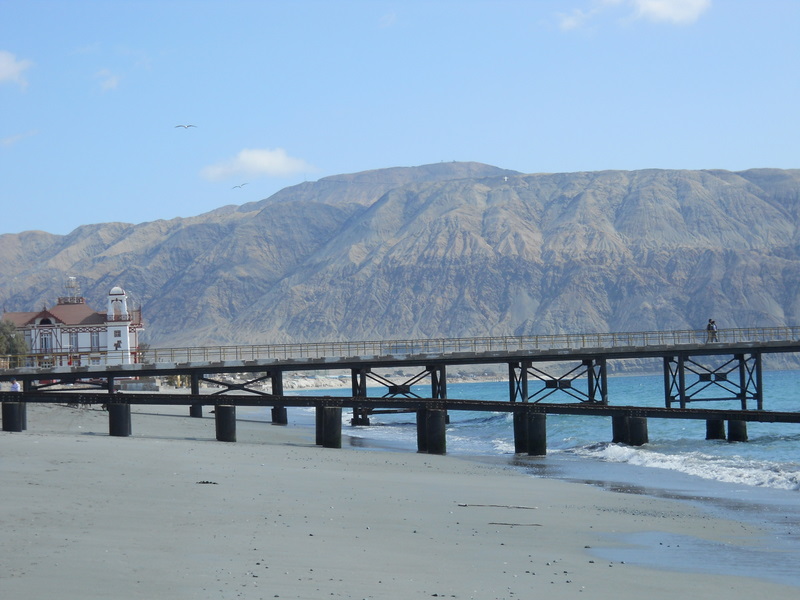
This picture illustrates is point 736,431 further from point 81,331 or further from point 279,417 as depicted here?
point 81,331

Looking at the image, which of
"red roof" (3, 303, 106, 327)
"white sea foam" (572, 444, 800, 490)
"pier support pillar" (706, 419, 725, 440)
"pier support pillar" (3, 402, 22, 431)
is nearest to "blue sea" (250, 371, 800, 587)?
"white sea foam" (572, 444, 800, 490)

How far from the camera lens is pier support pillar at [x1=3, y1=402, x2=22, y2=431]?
1196 inches

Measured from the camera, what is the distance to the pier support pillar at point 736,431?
127 ft

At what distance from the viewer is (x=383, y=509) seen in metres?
15.9

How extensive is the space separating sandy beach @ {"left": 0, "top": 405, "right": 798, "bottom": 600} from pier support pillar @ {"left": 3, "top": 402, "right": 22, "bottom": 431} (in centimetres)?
922

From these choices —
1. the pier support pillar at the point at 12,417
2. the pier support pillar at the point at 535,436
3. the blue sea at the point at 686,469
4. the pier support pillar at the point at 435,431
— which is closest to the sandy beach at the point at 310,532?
the blue sea at the point at 686,469

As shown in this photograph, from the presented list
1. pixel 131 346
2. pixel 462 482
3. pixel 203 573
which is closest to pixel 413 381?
pixel 462 482

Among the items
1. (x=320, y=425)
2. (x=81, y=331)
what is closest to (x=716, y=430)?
(x=320, y=425)

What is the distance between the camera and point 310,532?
1306 centimetres

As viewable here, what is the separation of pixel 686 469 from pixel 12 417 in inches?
782

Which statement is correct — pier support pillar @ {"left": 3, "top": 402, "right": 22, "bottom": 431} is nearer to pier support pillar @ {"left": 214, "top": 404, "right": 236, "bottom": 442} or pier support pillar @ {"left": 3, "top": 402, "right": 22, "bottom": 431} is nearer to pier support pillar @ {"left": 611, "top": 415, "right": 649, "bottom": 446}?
pier support pillar @ {"left": 214, "top": 404, "right": 236, "bottom": 442}

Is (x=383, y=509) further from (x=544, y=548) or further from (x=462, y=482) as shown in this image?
(x=462, y=482)

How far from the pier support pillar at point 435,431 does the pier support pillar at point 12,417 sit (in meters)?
12.6

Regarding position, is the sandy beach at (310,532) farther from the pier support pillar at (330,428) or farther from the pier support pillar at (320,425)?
the pier support pillar at (320,425)
